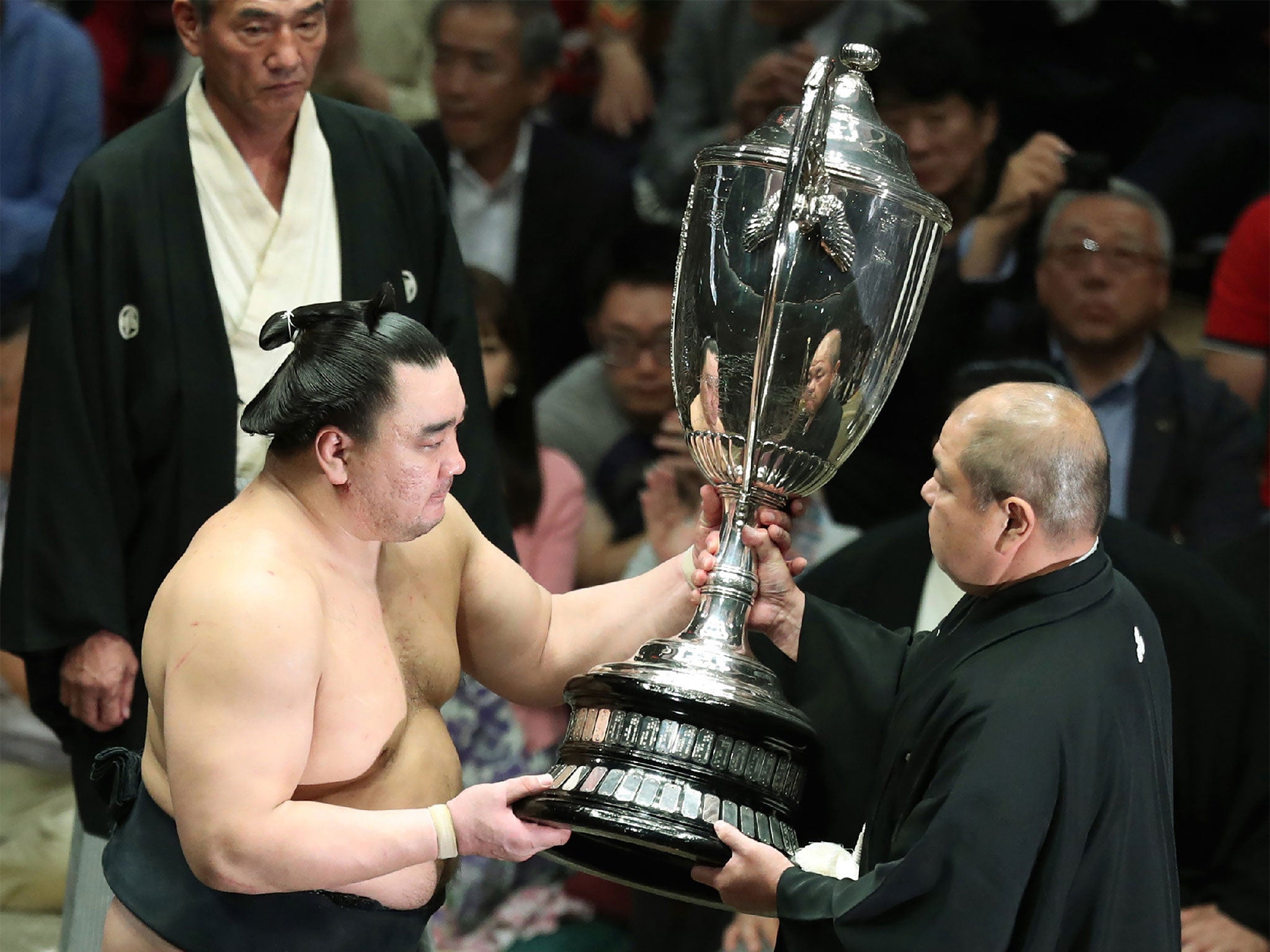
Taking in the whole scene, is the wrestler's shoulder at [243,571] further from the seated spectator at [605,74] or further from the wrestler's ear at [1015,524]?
the seated spectator at [605,74]

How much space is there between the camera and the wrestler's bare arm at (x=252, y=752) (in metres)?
1.95

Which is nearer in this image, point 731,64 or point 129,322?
point 129,322

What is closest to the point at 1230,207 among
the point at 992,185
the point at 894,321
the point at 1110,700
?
the point at 992,185

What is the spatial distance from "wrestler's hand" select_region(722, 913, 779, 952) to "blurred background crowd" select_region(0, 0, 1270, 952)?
2.0 inches

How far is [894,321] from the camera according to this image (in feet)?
7.79

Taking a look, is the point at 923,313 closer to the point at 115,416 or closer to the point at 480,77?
the point at 480,77

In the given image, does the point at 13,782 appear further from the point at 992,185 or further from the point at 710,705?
the point at 992,185

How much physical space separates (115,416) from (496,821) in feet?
3.22

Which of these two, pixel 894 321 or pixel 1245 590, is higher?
pixel 894 321

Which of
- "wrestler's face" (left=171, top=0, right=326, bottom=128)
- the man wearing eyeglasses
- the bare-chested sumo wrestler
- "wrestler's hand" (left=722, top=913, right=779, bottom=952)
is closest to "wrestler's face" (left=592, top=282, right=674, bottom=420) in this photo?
the man wearing eyeglasses

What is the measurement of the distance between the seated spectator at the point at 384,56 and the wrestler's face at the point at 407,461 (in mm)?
2257

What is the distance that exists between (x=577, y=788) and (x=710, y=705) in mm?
178

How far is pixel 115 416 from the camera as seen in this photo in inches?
105

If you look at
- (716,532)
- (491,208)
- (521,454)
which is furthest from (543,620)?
(491,208)
